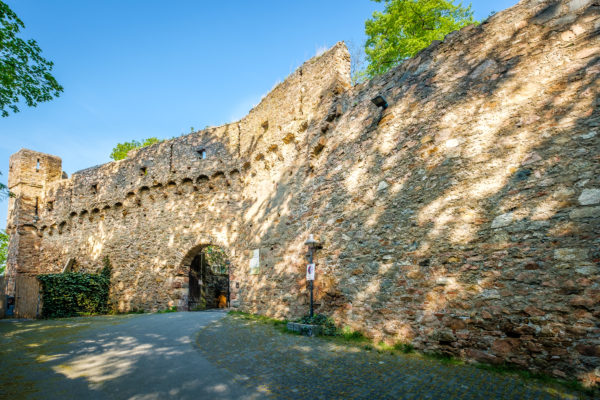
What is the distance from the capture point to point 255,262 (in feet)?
30.1

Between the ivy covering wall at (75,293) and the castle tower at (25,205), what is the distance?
20.7 ft

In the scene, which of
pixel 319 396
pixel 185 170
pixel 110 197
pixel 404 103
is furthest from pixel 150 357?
pixel 110 197

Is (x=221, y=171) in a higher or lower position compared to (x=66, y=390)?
higher

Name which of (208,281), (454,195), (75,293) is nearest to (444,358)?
(454,195)

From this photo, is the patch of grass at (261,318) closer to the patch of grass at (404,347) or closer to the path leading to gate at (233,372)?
the path leading to gate at (233,372)

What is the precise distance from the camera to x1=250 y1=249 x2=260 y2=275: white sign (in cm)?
910

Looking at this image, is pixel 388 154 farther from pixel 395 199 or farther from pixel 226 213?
pixel 226 213

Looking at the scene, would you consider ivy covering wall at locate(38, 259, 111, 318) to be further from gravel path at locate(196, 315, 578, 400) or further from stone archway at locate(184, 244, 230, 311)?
gravel path at locate(196, 315, 578, 400)

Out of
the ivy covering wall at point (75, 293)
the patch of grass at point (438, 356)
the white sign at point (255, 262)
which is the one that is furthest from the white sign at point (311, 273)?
the ivy covering wall at point (75, 293)

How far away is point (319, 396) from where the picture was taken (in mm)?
3182

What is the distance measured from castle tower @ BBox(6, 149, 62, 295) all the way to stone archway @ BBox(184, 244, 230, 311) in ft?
31.4

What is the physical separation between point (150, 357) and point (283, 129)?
21.6 feet

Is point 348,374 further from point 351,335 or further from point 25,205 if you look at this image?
point 25,205

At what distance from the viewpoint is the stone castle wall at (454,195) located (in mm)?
3719
